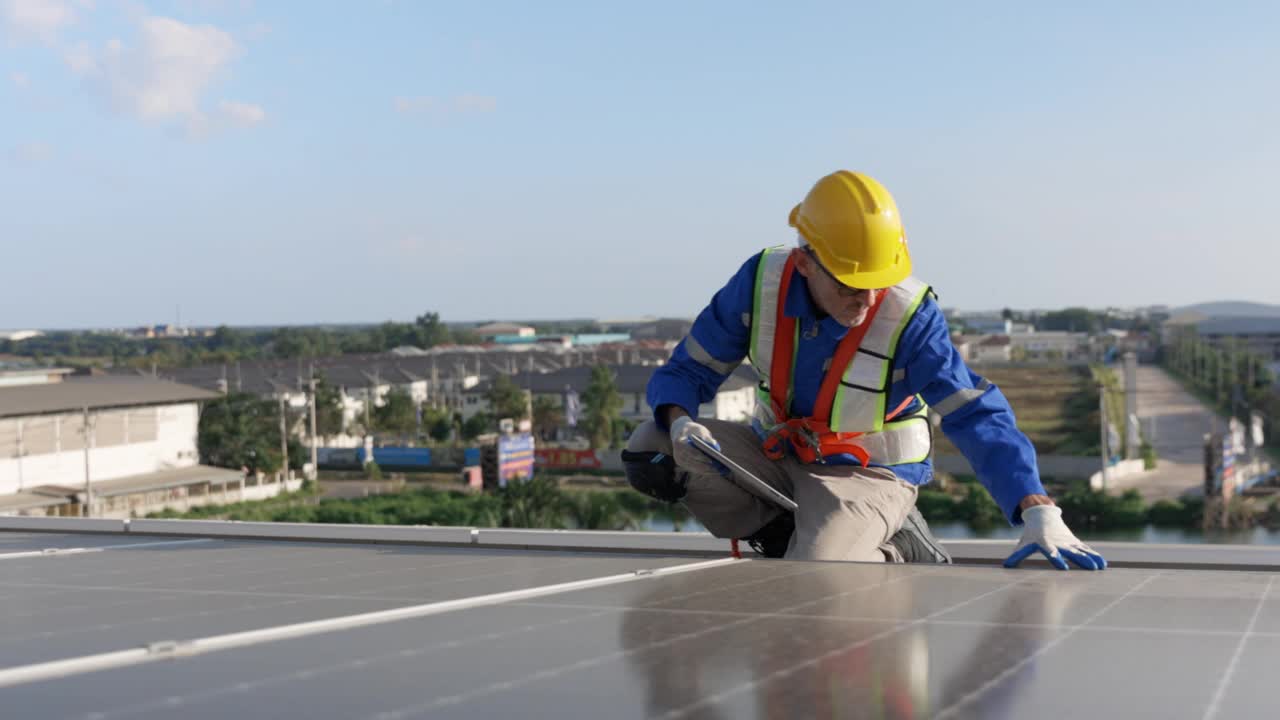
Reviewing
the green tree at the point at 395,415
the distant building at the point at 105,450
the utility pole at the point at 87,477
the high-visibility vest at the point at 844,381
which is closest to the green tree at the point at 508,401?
the green tree at the point at 395,415

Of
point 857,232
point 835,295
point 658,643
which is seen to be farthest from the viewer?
point 835,295

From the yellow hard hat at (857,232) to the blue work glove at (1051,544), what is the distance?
0.84m

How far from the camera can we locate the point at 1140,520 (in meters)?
39.3

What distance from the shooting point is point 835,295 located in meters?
4.16

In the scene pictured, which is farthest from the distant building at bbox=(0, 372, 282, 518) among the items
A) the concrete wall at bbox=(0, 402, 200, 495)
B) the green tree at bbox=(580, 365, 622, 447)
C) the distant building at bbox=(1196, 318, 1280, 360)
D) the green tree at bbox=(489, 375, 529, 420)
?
the distant building at bbox=(1196, 318, 1280, 360)

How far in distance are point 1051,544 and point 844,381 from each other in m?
0.88

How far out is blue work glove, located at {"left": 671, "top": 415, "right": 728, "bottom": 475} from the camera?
161 inches

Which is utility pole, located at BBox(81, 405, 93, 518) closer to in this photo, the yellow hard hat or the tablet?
the tablet

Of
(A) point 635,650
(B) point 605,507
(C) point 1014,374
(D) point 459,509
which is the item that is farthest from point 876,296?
(C) point 1014,374

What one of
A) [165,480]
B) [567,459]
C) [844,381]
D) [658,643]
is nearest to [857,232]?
[844,381]

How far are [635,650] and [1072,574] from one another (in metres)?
1.67

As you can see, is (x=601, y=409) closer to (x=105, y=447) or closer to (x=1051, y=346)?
(x=105, y=447)

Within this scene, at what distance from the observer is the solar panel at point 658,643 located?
182 cm

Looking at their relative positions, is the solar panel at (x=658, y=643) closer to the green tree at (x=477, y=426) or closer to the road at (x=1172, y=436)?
the road at (x=1172, y=436)
